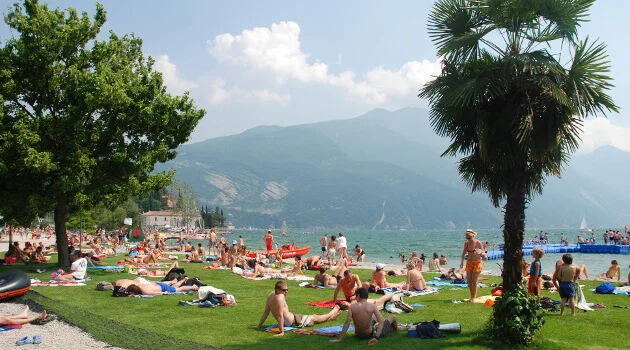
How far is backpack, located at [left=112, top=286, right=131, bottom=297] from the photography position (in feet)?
44.8

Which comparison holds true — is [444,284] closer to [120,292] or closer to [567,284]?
[567,284]

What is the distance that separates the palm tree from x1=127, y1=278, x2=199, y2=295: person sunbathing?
8682 millimetres

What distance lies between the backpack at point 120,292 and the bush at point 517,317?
955 cm

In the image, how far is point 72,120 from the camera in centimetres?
1834

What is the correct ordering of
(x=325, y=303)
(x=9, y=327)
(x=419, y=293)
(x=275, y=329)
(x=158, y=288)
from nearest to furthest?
1. (x=275, y=329)
2. (x=9, y=327)
3. (x=325, y=303)
4. (x=158, y=288)
5. (x=419, y=293)

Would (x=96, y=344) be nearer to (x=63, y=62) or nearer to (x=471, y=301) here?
(x=471, y=301)

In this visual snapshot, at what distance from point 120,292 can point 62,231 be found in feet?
28.1

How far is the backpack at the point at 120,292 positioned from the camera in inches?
537

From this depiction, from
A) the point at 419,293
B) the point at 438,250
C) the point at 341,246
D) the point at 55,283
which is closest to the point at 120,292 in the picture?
the point at 55,283

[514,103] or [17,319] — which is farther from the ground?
[514,103]

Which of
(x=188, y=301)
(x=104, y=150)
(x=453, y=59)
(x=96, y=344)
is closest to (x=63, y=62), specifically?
(x=104, y=150)

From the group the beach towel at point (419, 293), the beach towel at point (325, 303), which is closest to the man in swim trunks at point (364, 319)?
the beach towel at point (325, 303)

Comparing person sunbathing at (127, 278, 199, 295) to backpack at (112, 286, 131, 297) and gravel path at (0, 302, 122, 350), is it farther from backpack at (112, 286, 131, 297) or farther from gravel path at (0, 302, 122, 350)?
gravel path at (0, 302, 122, 350)

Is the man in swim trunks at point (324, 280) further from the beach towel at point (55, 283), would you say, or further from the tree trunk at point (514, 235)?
the tree trunk at point (514, 235)
